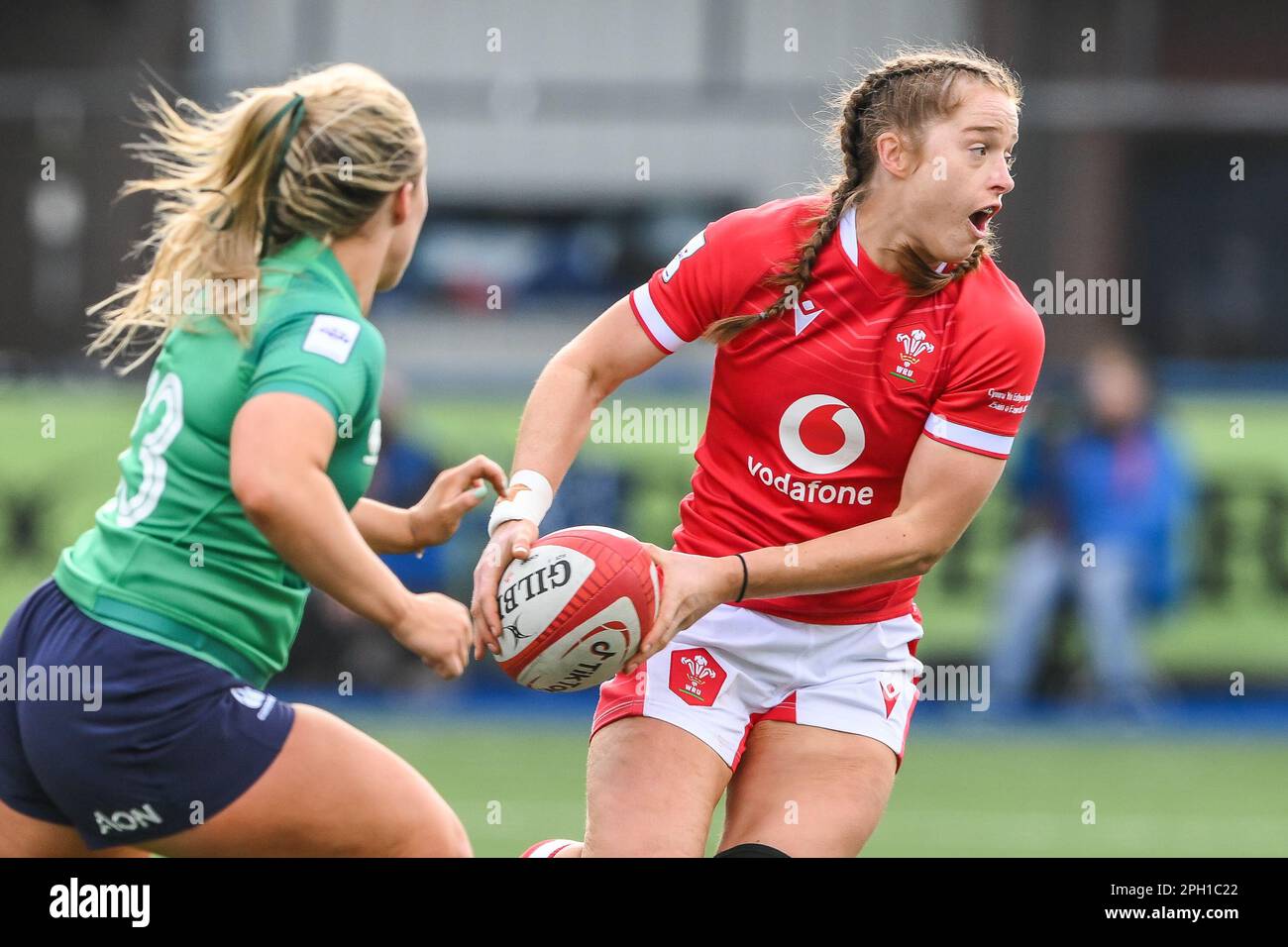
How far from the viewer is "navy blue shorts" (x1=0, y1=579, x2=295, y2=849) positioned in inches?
130

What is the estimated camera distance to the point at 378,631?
10867 millimetres

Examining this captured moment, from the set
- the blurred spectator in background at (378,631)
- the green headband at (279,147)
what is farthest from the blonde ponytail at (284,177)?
the blurred spectator in background at (378,631)

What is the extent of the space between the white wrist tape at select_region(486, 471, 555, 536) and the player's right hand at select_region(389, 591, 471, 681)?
0.59m

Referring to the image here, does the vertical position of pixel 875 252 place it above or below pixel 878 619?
above

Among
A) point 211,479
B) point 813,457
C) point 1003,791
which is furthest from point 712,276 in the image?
point 1003,791

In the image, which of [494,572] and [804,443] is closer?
[494,572]

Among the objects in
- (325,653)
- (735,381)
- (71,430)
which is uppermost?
Result: (735,381)

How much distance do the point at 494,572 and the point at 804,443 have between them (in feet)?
2.70

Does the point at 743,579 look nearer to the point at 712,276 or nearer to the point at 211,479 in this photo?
the point at 712,276

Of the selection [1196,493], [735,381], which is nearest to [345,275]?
[735,381]

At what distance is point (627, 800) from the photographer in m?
4.05

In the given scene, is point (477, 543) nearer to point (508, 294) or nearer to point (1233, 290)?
point (508, 294)

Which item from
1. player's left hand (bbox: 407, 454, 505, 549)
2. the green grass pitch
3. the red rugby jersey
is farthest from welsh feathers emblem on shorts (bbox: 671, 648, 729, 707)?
the green grass pitch

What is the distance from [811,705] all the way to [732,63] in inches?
478
